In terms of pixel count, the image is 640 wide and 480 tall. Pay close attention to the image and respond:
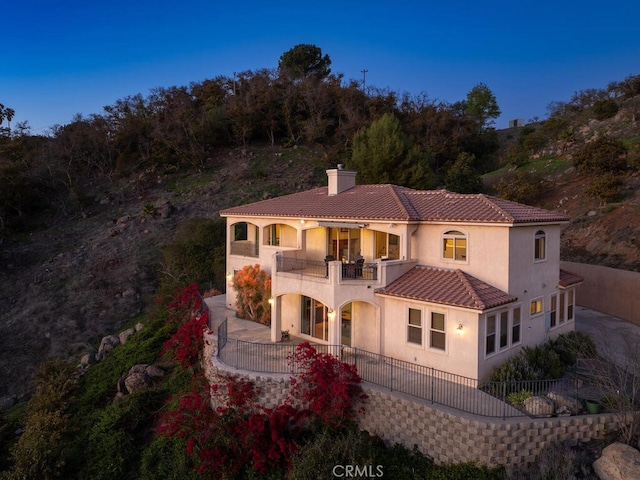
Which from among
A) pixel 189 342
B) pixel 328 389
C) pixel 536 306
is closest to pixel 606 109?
pixel 536 306

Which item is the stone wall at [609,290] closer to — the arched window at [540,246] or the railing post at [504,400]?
the arched window at [540,246]

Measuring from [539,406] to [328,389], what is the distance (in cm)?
653

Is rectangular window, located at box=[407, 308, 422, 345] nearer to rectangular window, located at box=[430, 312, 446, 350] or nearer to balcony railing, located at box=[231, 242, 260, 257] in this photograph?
rectangular window, located at box=[430, 312, 446, 350]

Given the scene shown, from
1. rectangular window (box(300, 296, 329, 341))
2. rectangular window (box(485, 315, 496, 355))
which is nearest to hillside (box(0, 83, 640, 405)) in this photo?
rectangular window (box(485, 315, 496, 355))

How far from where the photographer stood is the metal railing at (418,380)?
46.5 feet

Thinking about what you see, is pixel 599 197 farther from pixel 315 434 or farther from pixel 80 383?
pixel 80 383

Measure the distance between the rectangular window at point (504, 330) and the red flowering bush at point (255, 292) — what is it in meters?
11.4

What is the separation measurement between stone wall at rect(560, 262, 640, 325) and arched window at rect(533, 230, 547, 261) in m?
8.85

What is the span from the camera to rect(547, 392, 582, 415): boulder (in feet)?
45.1

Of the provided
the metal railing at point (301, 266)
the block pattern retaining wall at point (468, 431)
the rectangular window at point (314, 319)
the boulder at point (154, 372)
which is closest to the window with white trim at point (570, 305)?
the block pattern retaining wall at point (468, 431)

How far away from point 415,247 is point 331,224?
4.05m

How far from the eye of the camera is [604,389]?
1487 cm

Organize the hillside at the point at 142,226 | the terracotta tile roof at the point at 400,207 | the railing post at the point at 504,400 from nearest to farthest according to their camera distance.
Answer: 1. the railing post at the point at 504,400
2. the terracotta tile roof at the point at 400,207
3. the hillside at the point at 142,226

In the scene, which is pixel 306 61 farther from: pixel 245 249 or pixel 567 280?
pixel 567 280
